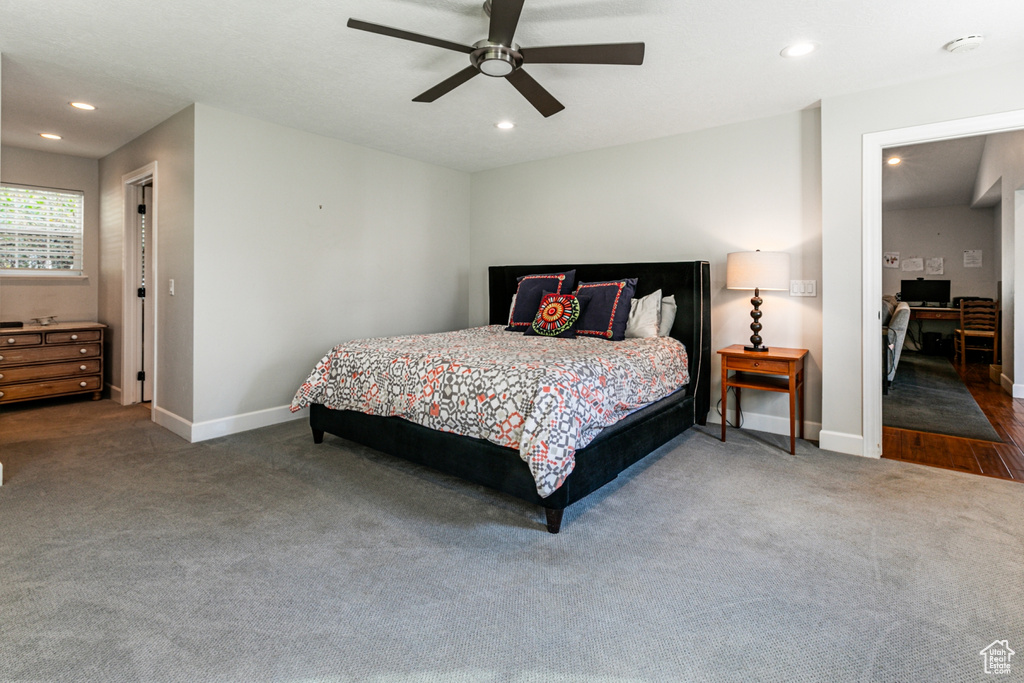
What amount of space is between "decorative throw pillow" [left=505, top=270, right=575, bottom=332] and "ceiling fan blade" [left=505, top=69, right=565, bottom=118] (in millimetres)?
1664

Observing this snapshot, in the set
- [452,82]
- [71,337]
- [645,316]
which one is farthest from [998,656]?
[71,337]

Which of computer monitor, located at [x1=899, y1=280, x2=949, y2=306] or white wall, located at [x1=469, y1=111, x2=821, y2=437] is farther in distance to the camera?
computer monitor, located at [x1=899, y1=280, x2=949, y2=306]

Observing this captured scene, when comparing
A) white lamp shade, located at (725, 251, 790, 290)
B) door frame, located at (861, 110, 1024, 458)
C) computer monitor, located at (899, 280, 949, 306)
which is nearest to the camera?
door frame, located at (861, 110, 1024, 458)

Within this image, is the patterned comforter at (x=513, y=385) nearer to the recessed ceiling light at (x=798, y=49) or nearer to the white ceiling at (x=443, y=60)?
the white ceiling at (x=443, y=60)

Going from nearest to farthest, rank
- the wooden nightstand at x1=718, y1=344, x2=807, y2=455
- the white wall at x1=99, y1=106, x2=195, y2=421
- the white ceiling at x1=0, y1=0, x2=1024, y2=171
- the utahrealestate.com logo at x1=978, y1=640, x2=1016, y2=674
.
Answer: the utahrealestate.com logo at x1=978, y1=640, x2=1016, y2=674, the white ceiling at x1=0, y1=0, x2=1024, y2=171, the wooden nightstand at x1=718, y1=344, x2=807, y2=455, the white wall at x1=99, y1=106, x2=195, y2=421

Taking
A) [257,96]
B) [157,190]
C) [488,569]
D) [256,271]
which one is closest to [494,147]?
[257,96]

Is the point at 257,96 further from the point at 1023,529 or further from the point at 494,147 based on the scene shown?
the point at 1023,529

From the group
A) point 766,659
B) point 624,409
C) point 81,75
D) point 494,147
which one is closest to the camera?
point 766,659

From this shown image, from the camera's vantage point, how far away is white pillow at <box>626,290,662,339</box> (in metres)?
3.83

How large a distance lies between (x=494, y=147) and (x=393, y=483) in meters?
3.14

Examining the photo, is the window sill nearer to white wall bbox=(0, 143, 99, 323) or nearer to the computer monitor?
white wall bbox=(0, 143, 99, 323)

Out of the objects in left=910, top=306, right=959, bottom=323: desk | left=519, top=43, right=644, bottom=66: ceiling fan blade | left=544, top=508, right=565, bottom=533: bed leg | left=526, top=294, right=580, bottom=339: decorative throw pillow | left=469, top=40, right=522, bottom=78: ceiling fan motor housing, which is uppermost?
left=469, top=40, right=522, bottom=78: ceiling fan motor housing

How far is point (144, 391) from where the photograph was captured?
4879mm

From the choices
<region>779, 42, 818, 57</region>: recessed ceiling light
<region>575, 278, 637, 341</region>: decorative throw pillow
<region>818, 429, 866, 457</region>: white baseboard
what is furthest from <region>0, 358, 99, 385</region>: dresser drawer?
<region>818, 429, 866, 457</region>: white baseboard
